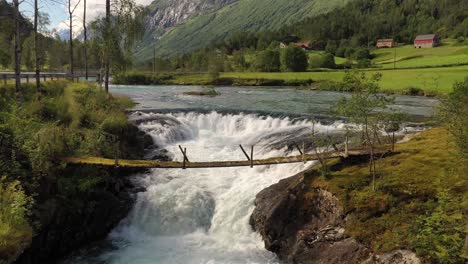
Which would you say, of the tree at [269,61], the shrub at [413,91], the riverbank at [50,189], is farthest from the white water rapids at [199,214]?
the tree at [269,61]

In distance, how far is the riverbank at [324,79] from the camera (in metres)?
59.8

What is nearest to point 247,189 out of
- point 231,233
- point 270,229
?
point 231,233

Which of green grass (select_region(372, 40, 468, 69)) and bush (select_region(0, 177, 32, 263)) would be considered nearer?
bush (select_region(0, 177, 32, 263))

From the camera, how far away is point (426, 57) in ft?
384

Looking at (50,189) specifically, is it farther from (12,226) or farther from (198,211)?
(198,211)

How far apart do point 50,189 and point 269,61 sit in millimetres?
106209

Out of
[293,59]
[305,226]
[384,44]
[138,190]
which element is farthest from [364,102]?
[384,44]

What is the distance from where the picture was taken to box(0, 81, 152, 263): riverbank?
12809 mm

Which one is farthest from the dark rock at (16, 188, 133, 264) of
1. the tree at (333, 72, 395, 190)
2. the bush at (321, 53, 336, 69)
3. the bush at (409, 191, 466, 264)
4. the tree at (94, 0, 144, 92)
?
the bush at (321, 53, 336, 69)

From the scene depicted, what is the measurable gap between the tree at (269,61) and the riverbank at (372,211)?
3999 inches

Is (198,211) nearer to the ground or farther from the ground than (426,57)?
nearer to the ground

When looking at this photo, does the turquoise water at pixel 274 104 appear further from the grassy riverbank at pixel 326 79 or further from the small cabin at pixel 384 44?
the small cabin at pixel 384 44

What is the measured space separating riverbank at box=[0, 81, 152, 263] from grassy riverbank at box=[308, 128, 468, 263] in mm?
9849

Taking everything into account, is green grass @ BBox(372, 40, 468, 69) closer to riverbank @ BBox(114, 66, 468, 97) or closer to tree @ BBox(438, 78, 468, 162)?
riverbank @ BBox(114, 66, 468, 97)
